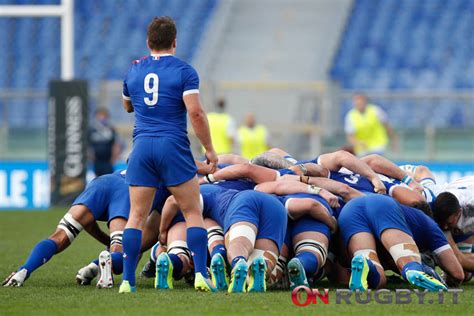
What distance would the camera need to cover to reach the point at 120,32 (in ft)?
84.7

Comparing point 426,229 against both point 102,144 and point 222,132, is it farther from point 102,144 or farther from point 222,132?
point 102,144

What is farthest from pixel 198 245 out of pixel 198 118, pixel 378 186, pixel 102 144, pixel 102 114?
pixel 102 144

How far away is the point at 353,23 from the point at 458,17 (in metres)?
2.33

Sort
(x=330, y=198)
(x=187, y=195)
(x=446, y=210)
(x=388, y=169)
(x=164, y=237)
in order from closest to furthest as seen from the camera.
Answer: (x=187, y=195) < (x=446, y=210) < (x=330, y=198) < (x=164, y=237) < (x=388, y=169)

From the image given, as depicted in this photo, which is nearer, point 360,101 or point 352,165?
point 352,165

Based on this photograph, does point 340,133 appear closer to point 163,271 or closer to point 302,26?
point 302,26

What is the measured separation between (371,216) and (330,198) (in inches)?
19.8

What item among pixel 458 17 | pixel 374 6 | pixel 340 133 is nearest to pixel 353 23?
pixel 374 6

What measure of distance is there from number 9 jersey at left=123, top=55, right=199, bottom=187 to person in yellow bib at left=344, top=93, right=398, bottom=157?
11.5m

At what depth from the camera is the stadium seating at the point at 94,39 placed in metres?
24.8

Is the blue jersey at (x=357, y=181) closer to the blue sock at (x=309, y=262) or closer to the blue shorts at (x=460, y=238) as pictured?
the blue shorts at (x=460, y=238)

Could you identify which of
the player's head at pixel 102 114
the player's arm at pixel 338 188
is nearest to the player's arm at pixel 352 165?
the player's arm at pixel 338 188

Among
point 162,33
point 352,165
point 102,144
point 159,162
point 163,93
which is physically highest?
point 162,33

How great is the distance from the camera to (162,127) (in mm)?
7461
